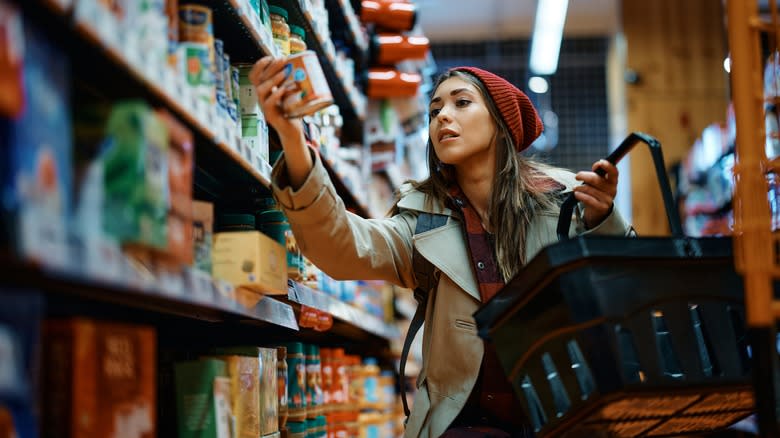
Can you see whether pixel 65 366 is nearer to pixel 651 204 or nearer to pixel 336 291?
pixel 336 291

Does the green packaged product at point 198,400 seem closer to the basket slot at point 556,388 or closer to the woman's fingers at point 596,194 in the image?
the basket slot at point 556,388

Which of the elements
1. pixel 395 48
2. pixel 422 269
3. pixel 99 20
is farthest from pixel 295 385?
pixel 395 48

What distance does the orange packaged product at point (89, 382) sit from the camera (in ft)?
4.79

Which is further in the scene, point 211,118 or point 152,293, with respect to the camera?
point 211,118

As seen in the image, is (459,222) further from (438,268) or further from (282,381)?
(282,381)

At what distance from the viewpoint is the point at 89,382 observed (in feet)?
4.85

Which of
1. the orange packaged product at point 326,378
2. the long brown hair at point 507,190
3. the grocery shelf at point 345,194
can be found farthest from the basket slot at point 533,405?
the grocery shelf at point 345,194

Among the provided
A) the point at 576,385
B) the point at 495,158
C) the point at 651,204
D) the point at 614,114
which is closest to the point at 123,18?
the point at 576,385

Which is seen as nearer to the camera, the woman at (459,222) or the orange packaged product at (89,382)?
the orange packaged product at (89,382)

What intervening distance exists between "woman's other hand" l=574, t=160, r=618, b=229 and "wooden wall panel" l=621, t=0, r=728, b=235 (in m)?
6.48

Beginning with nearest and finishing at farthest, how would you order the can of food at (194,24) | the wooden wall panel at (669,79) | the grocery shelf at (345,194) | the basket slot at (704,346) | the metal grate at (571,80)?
the basket slot at (704,346) → the can of food at (194,24) → the grocery shelf at (345,194) → the wooden wall panel at (669,79) → the metal grate at (571,80)

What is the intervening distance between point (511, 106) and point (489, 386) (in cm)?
98

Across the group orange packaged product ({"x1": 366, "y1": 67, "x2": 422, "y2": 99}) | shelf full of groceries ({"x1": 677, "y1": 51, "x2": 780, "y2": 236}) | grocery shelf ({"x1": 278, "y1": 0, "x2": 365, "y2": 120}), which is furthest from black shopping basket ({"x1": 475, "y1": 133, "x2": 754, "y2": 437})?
shelf full of groceries ({"x1": 677, "y1": 51, "x2": 780, "y2": 236})

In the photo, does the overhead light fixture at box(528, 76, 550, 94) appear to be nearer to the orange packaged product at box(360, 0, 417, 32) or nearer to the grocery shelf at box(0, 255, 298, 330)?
the orange packaged product at box(360, 0, 417, 32)
